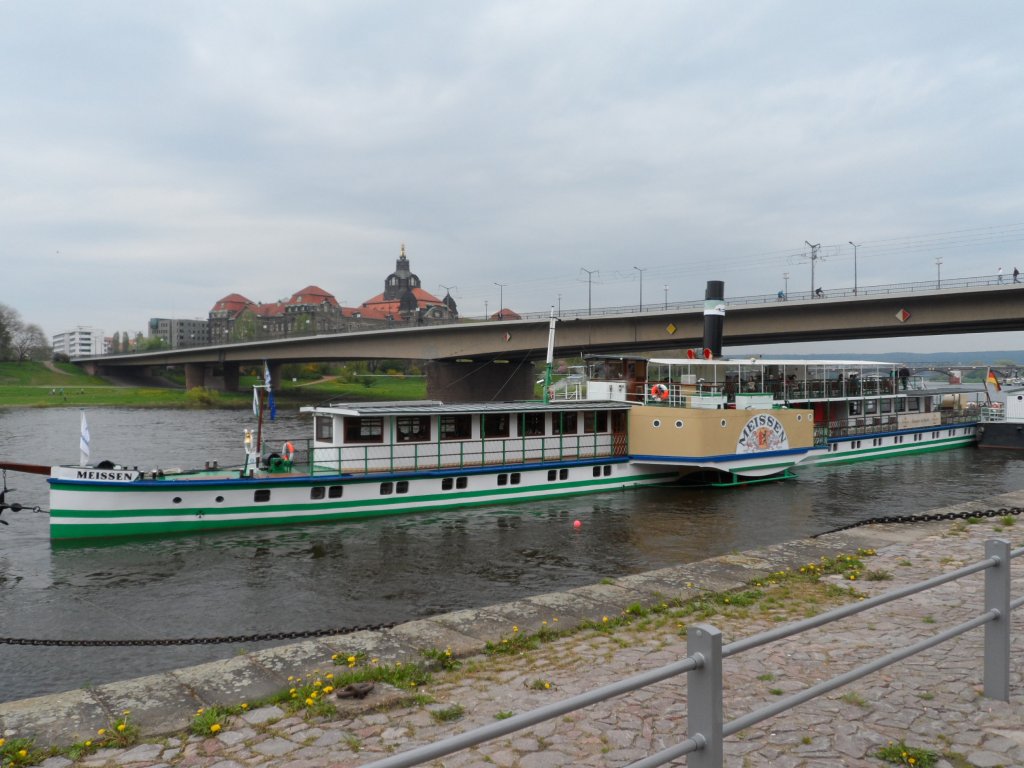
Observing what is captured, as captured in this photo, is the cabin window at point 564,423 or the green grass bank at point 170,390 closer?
the cabin window at point 564,423

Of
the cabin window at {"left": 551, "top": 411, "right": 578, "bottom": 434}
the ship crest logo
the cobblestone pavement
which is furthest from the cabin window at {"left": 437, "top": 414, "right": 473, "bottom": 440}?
the cobblestone pavement

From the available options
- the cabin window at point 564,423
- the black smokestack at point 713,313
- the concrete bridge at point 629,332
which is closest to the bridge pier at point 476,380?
the concrete bridge at point 629,332

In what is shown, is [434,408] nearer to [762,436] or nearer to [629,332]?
[762,436]

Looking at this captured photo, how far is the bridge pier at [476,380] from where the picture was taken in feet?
242

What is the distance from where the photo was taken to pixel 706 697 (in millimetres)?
4094

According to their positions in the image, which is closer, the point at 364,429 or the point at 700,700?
the point at 700,700

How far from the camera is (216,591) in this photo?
705 inches

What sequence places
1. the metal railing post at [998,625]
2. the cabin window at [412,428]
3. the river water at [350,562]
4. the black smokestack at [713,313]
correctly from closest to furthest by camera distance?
the metal railing post at [998,625] < the river water at [350,562] < the cabin window at [412,428] < the black smokestack at [713,313]

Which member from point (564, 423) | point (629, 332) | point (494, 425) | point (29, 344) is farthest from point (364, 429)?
point (29, 344)

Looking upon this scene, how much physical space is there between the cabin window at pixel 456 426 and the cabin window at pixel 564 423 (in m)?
3.68

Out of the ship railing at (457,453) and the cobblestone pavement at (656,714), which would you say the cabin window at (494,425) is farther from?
the cobblestone pavement at (656,714)

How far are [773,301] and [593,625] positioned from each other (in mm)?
45449

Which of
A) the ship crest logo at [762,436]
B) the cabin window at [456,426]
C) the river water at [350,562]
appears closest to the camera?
the river water at [350,562]

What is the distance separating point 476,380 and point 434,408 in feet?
159
